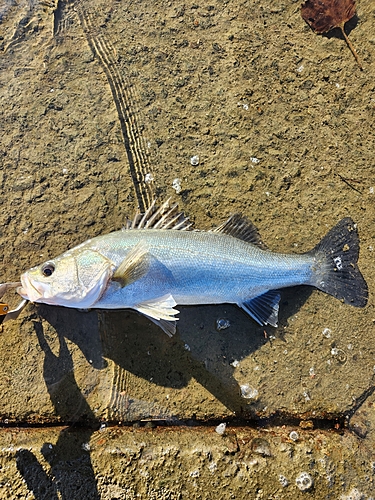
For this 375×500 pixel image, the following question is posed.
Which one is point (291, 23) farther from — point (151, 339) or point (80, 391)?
point (80, 391)

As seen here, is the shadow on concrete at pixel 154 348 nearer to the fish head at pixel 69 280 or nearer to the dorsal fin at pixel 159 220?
the fish head at pixel 69 280

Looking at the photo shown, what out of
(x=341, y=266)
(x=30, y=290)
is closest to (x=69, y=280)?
(x=30, y=290)

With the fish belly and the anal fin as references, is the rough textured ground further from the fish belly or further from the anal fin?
the fish belly

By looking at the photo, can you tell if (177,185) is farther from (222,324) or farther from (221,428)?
(221,428)

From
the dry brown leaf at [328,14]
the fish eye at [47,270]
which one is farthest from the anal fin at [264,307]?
the dry brown leaf at [328,14]

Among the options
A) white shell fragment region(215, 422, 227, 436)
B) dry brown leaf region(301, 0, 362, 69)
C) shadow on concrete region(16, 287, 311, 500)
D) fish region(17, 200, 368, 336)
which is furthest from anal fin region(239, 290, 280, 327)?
dry brown leaf region(301, 0, 362, 69)
